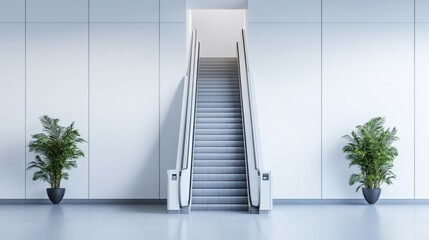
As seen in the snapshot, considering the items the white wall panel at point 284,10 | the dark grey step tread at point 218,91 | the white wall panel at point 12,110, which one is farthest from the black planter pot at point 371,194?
the white wall panel at point 12,110

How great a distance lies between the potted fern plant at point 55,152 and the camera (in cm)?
1441

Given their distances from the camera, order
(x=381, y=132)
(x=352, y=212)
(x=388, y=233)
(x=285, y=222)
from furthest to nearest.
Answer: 1. (x=381, y=132)
2. (x=352, y=212)
3. (x=285, y=222)
4. (x=388, y=233)

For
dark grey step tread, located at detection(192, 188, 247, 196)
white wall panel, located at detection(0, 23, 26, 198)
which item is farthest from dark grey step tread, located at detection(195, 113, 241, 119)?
white wall panel, located at detection(0, 23, 26, 198)

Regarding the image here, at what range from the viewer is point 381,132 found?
14.6 meters

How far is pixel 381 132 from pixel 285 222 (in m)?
4.75

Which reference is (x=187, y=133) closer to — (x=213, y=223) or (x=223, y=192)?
(x=223, y=192)

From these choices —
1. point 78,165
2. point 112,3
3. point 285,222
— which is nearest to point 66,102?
point 78,165

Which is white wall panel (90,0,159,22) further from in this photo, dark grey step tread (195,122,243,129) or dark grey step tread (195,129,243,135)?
dark grey step tread (195,129,243,135)

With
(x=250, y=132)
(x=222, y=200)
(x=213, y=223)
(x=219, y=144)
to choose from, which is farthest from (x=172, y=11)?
(x=213, y=223)

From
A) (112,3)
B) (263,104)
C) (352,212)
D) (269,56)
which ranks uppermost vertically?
(112,3)

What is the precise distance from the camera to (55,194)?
14.5 meters

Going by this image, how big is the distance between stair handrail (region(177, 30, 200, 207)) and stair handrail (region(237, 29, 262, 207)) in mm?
1322

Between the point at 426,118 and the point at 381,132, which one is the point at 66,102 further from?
the point at 426,118

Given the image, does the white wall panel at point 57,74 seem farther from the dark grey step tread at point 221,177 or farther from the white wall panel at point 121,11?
the dark grey step tread at point 221,177
